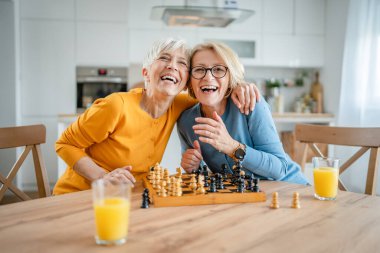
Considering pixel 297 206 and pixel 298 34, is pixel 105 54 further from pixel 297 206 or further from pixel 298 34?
pixel 297 206

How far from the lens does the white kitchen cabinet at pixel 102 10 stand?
435 centimetres

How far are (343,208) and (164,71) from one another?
948 mm

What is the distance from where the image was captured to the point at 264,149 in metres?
1.62

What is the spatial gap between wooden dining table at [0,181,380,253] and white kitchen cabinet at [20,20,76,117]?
3355mm

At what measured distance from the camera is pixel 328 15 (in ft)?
16.1

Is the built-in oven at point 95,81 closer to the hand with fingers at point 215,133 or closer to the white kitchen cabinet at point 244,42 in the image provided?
the white kitchen cabinet at point 244,42

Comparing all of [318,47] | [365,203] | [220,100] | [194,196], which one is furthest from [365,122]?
[194,196]

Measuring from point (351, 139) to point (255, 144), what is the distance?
0.52 m

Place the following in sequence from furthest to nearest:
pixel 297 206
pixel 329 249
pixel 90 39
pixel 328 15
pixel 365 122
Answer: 1. pixel 328 15
2. pixel 90 39
3. pixel 365 122
4. pixel 297 206
5. pixel 329 249

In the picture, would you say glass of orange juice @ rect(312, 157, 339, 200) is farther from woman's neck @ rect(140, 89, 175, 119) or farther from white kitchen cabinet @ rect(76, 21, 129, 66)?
white kitchen cabinet @ rect(76, 21, 129, 66)

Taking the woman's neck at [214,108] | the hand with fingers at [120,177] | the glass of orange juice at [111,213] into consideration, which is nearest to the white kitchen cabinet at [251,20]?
the woman's neck at [214,108]

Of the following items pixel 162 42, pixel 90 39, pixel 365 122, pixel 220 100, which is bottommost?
pixel 365 122

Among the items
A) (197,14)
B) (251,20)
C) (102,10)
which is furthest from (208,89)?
(251,20)

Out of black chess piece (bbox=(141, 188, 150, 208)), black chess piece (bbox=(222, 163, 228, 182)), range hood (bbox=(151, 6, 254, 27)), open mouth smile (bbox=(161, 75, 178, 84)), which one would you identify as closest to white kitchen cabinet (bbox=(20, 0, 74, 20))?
range hood (bbox=(151, 6, 254, 27))
